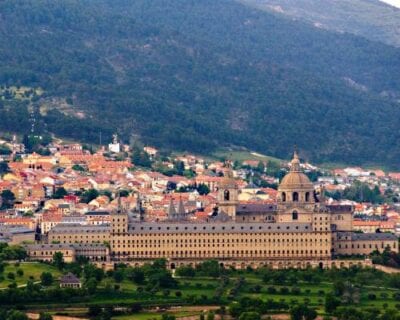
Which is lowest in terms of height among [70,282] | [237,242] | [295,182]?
[70,282]

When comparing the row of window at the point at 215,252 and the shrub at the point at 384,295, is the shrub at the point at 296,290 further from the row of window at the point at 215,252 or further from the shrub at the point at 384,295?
the row of window at the point at 215,252

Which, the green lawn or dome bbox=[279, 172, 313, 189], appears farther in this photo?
dome bbox=[279, 172, 313, 189]

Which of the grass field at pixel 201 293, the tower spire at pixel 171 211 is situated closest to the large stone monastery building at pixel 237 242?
the grass field at pixel 201 293

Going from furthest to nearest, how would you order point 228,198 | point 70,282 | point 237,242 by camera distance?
1. point 228,198
2. point 237,242
3. point 70,282

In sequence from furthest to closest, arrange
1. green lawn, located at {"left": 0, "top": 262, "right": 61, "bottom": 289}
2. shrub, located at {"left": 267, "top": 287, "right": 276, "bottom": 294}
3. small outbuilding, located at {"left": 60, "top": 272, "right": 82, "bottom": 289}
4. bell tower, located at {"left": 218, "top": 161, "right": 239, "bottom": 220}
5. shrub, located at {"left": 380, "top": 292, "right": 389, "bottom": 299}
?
bell tower, located at {"left": 218, "top": 161, "right": 239, "bottom": 220}
shrub, located at {"left": 380, "top": 292, "right": 389, "bottom": 299}
shrub, located at {"left": 267, "top": 287, "right": 276, "bottom": 294}
green lawn, located at {"left": 0, "top": 262, "right": 61, "bottom": 289}
small outbuilding, located at {"left": 60, "top": 272, "right": 82, "bottom": 289}

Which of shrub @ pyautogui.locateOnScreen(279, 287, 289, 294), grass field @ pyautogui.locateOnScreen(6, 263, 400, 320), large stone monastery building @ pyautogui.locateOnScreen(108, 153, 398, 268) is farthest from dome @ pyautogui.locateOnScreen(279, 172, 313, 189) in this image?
shrub @ pyautogui.locateOnScreen(279, 287, 289, 294)

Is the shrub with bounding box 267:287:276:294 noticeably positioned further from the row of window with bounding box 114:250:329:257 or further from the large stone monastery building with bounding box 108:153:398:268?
the row of window with bounding box 114:250:329:257

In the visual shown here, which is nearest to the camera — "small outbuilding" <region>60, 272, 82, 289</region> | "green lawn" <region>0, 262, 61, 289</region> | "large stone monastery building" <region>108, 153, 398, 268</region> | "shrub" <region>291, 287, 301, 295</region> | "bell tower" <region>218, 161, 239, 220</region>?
"small outbuilding" <region>60, 272, 82, 289</region>

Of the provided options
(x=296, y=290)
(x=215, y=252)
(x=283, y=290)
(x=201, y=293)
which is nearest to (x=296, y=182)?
(x=215, y=252)

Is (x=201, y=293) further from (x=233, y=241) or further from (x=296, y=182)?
(x=296, y=182)
